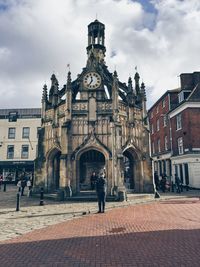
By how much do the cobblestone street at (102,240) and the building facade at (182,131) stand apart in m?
16.8

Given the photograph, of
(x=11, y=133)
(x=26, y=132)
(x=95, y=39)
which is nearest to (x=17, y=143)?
(x=11, y=133)

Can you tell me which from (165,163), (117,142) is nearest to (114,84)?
(117,142)

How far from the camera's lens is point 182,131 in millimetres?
27531

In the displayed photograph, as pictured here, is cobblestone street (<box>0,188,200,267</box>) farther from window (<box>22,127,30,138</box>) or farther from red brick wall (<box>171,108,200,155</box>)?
window (<box>22,127,30,138</box>)

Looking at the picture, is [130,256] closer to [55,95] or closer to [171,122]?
[55,95]

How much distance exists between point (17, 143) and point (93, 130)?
25978 millimetres

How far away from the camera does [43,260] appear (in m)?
5.12

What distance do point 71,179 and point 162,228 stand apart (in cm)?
936

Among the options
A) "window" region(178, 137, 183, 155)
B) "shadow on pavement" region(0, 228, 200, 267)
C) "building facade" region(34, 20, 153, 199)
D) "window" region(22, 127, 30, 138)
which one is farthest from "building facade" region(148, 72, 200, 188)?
"window" region(22, 127, 30, 138)

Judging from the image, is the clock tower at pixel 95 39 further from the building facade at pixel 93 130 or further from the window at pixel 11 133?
the window at pixel 11 133

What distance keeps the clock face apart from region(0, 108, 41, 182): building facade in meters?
21.9

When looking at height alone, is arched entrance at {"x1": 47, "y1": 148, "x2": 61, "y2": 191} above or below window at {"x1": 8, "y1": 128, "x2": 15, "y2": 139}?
below

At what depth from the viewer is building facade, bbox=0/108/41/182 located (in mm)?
37750

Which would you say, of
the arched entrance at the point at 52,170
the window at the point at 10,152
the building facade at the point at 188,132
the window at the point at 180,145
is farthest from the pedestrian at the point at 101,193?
the window at the point at 10,152
